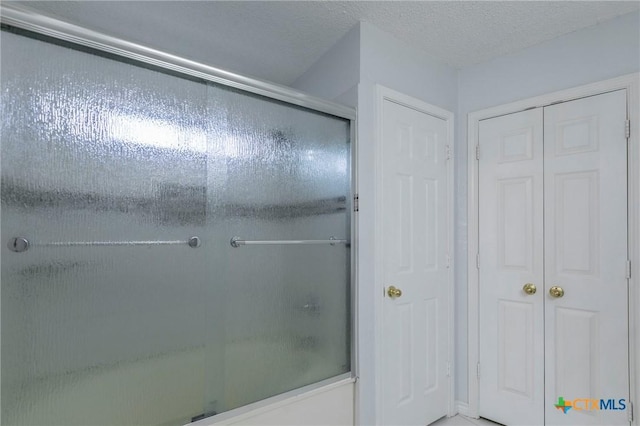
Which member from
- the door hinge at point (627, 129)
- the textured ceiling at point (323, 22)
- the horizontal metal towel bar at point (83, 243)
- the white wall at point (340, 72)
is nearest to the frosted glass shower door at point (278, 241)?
the horizontal metal towel bar at point (83, 243)

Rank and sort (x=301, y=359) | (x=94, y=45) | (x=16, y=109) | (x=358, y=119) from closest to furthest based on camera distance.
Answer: (x=16, y=109) → (x=94, y=45) → (x=301, y=359) → (x=358, y=119)

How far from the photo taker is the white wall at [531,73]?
1794 millimetres

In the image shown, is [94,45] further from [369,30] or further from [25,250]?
[369,30]

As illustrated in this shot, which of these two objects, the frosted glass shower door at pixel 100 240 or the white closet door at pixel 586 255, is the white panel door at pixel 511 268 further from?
the frosted glass shower door at pixel 100 240

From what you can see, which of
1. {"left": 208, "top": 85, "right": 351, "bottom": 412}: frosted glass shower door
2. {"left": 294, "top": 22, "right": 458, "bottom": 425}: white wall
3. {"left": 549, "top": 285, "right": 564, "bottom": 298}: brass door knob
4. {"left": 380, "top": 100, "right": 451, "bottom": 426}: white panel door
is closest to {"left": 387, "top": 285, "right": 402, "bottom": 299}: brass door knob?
{"left": 380, "top": 100, "right": 451, "bottom": 426}: white panel door

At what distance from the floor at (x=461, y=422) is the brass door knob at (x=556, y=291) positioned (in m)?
0.96

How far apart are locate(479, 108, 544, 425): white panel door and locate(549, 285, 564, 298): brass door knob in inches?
2.4

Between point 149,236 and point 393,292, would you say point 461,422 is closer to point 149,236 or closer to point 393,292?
point 393,292

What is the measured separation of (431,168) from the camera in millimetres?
2229

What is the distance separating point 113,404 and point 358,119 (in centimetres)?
172

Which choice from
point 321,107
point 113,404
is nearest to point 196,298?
point 113,404

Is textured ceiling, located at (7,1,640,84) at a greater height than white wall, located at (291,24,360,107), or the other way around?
textured ceiling, located at (7,1,640,84)

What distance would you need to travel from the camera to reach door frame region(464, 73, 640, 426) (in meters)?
1.72

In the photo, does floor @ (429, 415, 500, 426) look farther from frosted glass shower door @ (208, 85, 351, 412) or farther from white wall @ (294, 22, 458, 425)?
frosted glass shower door @ (208, 85, 351, 412)
